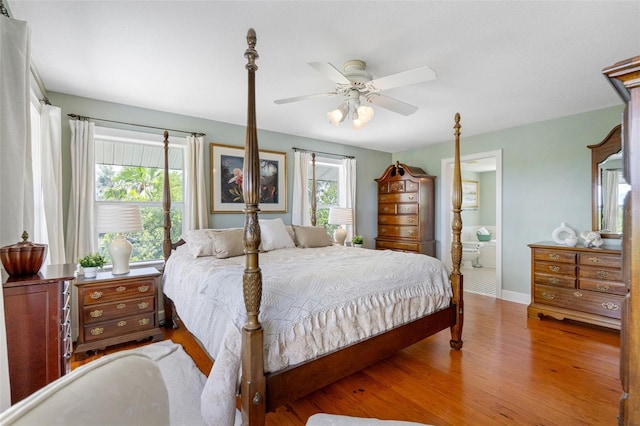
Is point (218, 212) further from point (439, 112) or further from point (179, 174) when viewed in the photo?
point (439, 112)

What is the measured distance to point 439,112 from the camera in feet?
11.8

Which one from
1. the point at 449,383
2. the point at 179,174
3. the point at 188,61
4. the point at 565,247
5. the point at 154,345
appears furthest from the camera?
the point at 179,174

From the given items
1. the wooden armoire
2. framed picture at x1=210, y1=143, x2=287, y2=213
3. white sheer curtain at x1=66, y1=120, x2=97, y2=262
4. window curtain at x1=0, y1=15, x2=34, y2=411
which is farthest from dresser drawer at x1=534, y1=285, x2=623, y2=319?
white sheer curtain at x1=66, y1=120, x2=97, y2=262

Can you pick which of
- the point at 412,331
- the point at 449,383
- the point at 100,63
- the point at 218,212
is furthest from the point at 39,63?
the point at 449,383

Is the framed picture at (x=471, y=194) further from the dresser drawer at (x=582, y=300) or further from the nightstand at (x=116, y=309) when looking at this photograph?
the nightstand at (x=116, y=309)

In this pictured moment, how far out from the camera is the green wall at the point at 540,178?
368 cm

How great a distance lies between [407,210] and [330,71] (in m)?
3.56

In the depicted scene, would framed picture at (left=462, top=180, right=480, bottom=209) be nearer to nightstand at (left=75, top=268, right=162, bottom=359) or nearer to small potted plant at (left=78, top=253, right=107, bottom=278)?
nightstand at (left=75, top=268, right=162, bottom=359)

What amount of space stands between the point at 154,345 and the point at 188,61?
2.60 m

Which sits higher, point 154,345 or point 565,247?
point 565,247

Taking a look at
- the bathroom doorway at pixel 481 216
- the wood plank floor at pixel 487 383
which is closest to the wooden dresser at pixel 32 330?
the wood plank floor at pixel 487 383

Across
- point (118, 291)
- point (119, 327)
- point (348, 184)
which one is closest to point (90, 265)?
point (118, 291)

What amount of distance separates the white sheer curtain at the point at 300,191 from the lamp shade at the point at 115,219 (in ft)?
7.40

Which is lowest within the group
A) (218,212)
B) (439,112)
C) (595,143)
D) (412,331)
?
(412,331)
